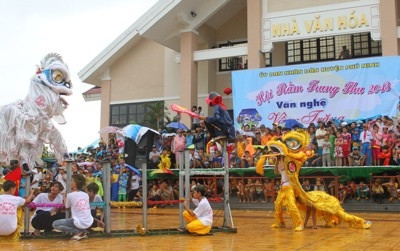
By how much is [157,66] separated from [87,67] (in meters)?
3.48

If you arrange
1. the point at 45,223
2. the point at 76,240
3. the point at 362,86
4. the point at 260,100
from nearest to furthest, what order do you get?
the point at 76,240 < the point at 45,223 < the point at 362,86 < the point at 260,100

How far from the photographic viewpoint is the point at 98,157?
68.5ft

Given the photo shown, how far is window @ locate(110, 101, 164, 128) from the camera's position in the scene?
25703 mm

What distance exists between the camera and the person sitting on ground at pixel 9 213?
8508mm

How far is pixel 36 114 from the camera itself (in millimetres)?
12211

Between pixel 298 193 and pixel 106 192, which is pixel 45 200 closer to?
pixel 106 192

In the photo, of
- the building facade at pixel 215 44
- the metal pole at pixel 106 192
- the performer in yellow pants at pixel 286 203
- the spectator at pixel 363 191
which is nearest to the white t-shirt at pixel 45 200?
the metal pole at pixel 106 192

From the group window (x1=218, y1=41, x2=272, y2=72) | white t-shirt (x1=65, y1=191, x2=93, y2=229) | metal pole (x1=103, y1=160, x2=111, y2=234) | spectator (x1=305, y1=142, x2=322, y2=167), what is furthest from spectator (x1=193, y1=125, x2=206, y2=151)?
white t-shirt (x1=65, y1=191, x2=93, y2=229)

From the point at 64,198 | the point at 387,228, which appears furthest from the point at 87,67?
the point at 387,228

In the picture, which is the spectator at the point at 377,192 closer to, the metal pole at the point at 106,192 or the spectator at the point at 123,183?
the spectator at the point at 123,183

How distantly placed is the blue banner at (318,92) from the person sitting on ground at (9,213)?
38.0ft

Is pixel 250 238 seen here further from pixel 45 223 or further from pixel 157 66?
pixel 157 66

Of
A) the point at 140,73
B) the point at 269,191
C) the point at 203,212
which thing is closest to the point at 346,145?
the point at 269,191

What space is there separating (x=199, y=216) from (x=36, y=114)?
5.23 meters
